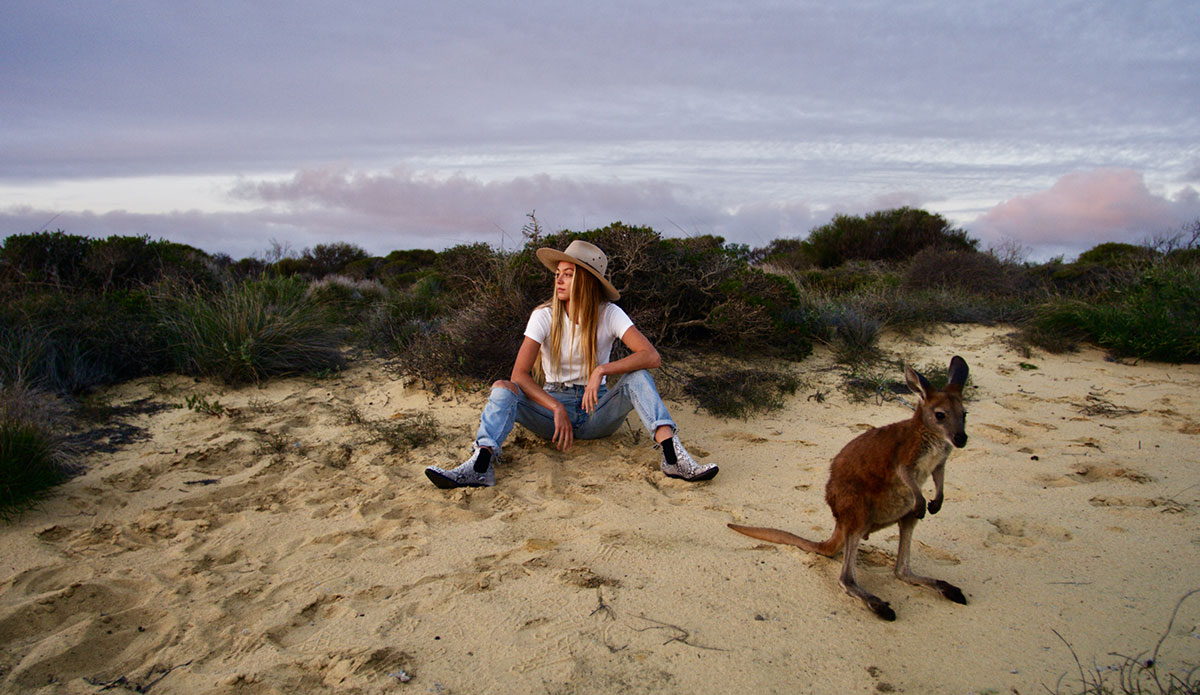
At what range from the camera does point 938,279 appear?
1155 cm

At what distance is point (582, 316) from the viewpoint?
4.48 m

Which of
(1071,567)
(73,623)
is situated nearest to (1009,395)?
(1071,567)

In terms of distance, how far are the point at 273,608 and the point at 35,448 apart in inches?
95.9

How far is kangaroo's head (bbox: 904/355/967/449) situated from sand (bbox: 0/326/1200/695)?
825 millimetres

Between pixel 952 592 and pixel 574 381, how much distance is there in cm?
268

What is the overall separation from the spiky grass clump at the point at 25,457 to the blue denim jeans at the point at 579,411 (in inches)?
105

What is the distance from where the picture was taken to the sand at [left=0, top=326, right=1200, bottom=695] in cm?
248

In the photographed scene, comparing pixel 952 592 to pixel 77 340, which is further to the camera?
pixel 77 340

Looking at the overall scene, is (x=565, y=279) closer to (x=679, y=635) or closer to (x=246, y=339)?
(x=679, y=635)

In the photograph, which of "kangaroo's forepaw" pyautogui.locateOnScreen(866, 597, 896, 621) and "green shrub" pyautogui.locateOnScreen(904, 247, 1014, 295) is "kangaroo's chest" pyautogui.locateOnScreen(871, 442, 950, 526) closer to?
"kangaroo's forepaw" pyautogui.locateOnScreen(866, 597, 896, 621)

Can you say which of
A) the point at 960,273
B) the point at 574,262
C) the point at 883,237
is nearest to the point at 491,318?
the point at 574,262

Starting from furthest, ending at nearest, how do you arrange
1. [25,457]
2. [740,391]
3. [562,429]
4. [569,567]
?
[740,391]
[562,429]
[25,457]
[569,567]

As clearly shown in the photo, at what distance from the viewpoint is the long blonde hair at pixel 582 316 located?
14.6ft

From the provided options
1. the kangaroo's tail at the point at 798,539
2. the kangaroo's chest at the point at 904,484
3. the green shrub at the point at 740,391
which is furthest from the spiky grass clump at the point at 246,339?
the kangaroo's chest at the point at 904,484
